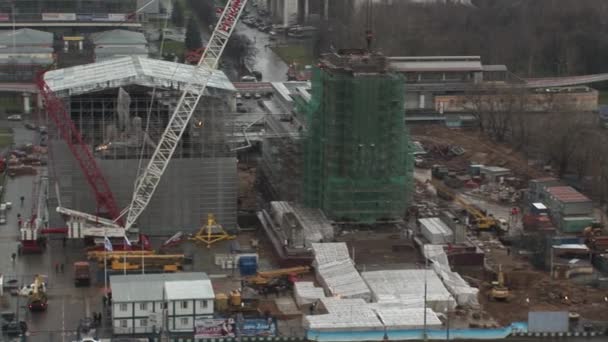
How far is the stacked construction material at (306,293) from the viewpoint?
2369 centimetres

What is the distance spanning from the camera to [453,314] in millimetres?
23281

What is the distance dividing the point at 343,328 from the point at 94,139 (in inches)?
323

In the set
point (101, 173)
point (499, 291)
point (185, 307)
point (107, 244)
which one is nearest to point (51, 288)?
point (107, 244)

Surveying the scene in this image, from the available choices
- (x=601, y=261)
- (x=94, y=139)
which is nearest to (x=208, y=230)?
(x=94, y=139)

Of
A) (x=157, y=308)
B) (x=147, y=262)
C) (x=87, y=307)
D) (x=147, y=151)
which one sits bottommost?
(x=87, y=307)

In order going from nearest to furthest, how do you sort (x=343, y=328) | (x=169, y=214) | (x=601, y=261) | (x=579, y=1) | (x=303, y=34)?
(x=343, y=328), (x=601, y=261), (x=169, y=214), (x=579, y=1), (x=303, y=34)

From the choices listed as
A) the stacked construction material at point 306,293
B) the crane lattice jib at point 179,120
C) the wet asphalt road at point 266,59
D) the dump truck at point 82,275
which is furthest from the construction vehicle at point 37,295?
the wet asphalt road at point 266,59

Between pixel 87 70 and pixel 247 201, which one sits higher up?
pixel 87 70

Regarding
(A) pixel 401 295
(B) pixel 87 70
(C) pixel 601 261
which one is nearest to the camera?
(A) pixel 401 295

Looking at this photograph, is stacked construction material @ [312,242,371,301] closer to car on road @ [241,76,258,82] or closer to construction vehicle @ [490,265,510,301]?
construction vehicle @ [490,265,510,301]

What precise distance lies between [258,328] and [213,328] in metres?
0.67

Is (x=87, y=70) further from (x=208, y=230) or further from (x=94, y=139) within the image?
(x=208, y=230)

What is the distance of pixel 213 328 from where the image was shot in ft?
72.3

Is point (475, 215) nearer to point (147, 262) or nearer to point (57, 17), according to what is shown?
point (147, 262)
